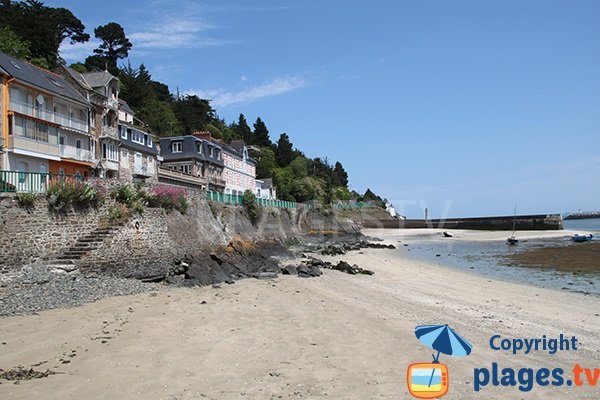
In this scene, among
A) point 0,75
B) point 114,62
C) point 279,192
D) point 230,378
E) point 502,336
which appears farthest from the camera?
point 279,192

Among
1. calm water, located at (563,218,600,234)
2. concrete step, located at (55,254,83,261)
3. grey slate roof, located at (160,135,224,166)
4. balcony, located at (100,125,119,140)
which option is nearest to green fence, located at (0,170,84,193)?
concrete step, located at (55,254,83,261)

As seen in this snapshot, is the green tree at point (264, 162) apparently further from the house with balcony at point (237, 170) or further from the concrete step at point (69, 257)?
the concrete step at point (69, 257)

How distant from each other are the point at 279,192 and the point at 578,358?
226 ft

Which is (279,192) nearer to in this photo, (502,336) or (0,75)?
(0,75)

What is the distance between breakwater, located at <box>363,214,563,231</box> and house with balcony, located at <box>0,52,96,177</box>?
61.8 m

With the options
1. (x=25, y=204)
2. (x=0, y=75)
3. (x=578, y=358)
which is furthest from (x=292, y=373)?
(x=0, y=75)

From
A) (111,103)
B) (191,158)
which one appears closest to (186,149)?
(191,158)

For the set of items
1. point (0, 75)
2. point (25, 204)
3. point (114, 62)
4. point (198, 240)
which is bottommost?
point (198, 240)

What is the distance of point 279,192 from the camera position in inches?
3022

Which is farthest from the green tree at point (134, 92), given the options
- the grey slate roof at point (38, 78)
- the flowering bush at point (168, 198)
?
the flowering bush at point (168, 198)

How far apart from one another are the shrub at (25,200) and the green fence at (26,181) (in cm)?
66

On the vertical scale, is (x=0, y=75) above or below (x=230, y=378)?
above

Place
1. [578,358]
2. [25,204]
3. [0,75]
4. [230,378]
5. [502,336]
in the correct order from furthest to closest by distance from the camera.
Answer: [0,75] → [25,204] → [502,336] → [578,358] → [230,378]

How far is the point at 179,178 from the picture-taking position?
4438 centimetres
